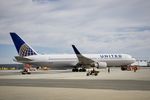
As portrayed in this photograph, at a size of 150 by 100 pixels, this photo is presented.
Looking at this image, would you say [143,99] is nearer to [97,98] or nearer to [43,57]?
[97,98]

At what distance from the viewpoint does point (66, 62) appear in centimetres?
6956

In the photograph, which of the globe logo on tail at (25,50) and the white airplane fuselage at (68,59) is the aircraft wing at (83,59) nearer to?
the white airplane fuselage at (68,59)

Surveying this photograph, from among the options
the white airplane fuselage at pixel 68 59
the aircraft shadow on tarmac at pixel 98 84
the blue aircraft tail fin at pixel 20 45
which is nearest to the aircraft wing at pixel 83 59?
the white airplane fuselage at pixel 68 59

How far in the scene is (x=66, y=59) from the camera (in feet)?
228

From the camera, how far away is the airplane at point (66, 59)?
216ft

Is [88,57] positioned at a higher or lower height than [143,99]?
higher

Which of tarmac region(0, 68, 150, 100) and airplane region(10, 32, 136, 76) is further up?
airplane region(10, 32, 136, 76)

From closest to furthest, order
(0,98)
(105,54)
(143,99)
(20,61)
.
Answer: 1. (143,99)
2. (0,98)
3. (20,61)
4. (105,54)

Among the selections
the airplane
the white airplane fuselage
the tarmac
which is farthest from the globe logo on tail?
the tarmac

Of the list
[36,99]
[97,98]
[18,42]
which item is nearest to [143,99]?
[97,98]

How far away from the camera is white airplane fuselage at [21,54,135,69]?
2655 inches

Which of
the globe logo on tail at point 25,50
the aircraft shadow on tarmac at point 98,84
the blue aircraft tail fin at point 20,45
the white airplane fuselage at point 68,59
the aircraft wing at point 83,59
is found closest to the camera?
the aircraft shadow on tarmac at point 98,84

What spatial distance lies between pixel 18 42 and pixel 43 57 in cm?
665

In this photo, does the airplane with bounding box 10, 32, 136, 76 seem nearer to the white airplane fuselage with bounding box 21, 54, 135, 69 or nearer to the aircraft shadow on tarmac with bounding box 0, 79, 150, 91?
the white airplane fuselage with bounding box 21, 54, 135, 69
